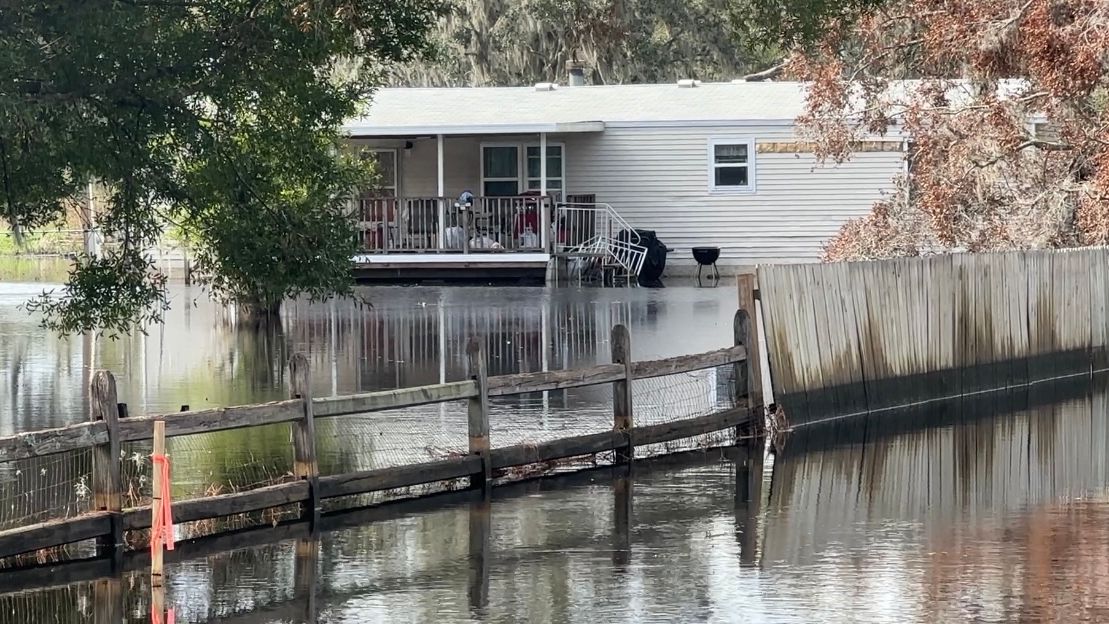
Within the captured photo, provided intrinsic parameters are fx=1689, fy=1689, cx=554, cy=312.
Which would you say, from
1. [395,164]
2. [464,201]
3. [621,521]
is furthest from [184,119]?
[395,164]

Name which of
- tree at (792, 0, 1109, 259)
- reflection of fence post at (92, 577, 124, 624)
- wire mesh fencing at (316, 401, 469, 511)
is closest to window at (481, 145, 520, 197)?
tree at (792, 0, 1109, 259)

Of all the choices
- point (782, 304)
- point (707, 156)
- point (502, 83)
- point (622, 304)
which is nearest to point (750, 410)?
point (782, 304)

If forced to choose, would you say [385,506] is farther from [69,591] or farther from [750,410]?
[750,410]

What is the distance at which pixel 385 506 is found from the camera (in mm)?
13195

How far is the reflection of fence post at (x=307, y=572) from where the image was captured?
976 cm

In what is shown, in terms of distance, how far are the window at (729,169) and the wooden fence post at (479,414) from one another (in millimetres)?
26621

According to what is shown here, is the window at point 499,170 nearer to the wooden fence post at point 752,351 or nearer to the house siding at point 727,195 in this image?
the house siding at point 727,195

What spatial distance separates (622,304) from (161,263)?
48.6 feet

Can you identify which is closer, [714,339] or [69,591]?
[69,591]

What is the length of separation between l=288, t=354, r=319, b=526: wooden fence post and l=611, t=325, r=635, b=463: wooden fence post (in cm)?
331

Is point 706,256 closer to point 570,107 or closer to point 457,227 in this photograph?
point 570,107

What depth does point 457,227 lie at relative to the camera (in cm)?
3888

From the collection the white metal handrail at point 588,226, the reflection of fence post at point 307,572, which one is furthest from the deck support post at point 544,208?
the reflection of fence post at point 307,572

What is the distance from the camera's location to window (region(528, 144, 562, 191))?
40.8m
